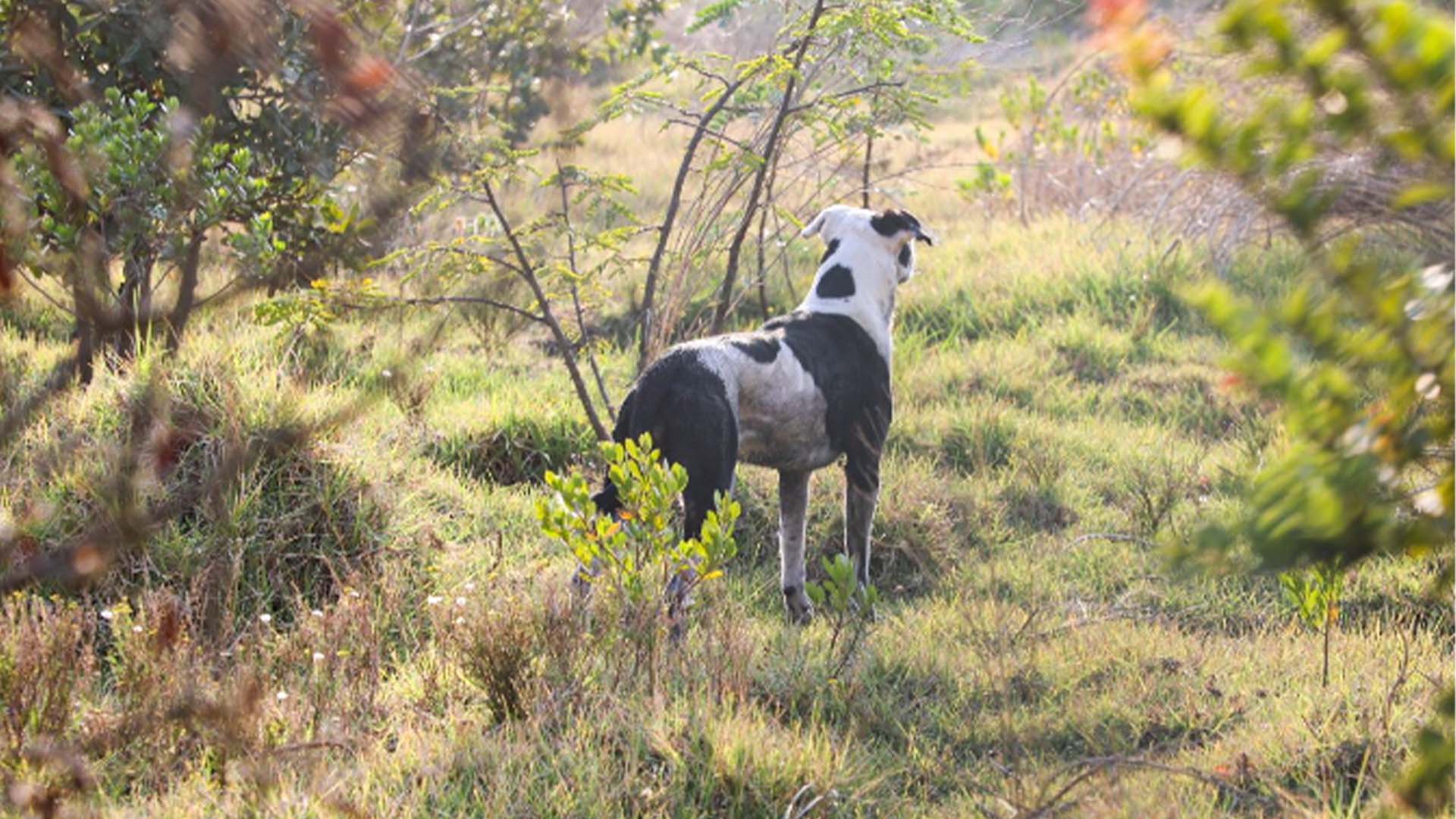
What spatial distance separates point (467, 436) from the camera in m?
7.41

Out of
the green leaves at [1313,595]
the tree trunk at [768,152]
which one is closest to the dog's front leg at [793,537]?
the tree trunk at [768,152]

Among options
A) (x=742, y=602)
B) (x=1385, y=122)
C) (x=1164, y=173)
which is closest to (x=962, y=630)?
(x=742, y=602)

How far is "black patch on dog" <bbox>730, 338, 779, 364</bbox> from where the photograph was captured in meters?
5.60

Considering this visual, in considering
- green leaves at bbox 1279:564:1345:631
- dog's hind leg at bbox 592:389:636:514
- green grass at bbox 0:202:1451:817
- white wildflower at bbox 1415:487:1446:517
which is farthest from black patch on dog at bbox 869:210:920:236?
white wildflower at bbox 1415:487:1446:517

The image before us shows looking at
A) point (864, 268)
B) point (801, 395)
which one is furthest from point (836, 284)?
point (801, 395)

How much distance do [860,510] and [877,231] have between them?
1136 mm

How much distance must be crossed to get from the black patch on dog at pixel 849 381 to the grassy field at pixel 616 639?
586 mm

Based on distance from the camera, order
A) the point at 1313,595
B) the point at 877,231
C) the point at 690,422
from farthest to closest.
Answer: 1. the point at 877,231
2. the point at 690,422
3. the point at 1313,595

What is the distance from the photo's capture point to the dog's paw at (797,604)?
20.0 feet

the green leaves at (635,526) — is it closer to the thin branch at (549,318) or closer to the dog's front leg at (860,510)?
the dog's front leg at (860,510)

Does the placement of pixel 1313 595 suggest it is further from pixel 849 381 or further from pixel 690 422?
pixel 690 422

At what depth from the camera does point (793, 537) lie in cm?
618

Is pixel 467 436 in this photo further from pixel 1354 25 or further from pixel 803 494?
pixel 1354 25

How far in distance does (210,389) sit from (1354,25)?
519cm
